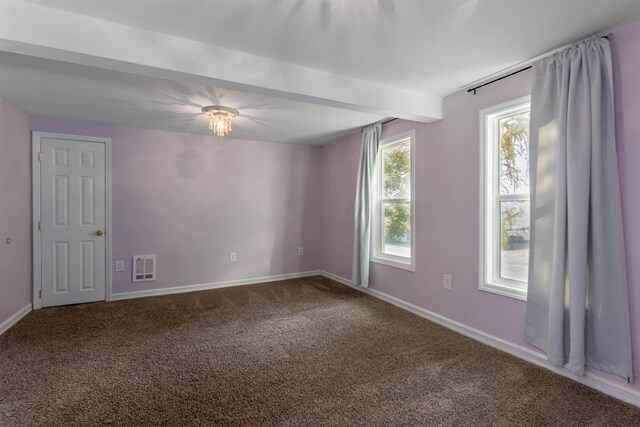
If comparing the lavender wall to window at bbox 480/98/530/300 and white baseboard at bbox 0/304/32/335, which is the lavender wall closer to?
white baseboard at bbox 0/304/32/335

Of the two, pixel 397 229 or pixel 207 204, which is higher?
pixel 207 204

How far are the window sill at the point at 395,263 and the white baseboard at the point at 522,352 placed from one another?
15.2 inches

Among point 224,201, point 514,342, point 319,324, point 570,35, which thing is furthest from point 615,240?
point 224,201

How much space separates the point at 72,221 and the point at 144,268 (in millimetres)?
983

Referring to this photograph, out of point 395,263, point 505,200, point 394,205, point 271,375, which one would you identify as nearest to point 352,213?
point 394,205

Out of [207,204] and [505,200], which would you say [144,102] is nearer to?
[207,204]

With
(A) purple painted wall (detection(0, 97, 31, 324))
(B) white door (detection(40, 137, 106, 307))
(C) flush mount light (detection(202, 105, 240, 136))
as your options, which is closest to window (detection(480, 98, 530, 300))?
(C) flush mount light (detection(202, 105, 240, 136))

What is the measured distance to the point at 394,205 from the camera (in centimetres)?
407

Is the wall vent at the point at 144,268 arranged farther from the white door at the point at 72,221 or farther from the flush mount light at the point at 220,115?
the flush mount light at the point at 220,115

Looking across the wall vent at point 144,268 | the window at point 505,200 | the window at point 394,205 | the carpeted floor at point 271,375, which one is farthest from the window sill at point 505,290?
the wall vent at point 144,268

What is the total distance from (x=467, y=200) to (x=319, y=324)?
186 centimetres

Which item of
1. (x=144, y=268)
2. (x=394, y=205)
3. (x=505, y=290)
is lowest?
(x=144, y=268)

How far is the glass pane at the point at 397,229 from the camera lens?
387cm

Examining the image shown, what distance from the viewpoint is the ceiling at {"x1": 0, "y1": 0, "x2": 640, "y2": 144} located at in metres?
1.77
